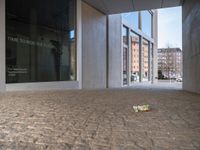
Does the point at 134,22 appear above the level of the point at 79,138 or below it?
above

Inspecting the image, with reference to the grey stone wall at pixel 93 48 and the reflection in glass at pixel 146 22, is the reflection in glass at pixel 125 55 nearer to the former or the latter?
the grey stone wall at pixel 93 48

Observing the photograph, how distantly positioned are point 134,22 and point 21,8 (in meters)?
13.3

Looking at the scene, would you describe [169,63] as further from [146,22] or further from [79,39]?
[79,39]

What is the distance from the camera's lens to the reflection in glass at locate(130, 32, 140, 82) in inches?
810

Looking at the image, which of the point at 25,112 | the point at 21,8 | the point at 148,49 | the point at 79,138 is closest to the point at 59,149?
the point at 79,138

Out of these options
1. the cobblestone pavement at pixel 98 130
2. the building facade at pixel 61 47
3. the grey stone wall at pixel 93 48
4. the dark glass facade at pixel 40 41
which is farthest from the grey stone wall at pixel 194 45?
the cobblestone pavement at pixel 98 130

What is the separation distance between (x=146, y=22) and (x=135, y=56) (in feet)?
17.4

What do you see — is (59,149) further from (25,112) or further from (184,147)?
(25,112)

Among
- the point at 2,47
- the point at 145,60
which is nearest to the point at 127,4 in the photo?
the point at 2,47

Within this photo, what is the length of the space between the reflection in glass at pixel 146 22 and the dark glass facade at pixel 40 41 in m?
13.3

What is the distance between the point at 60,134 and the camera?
9.21 feet

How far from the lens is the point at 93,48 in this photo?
13180 mm

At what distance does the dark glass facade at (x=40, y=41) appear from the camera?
328 inches

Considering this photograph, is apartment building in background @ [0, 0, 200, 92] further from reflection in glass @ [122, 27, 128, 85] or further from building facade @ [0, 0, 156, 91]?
reflection in glass @ [122, 27, 128, 85]
